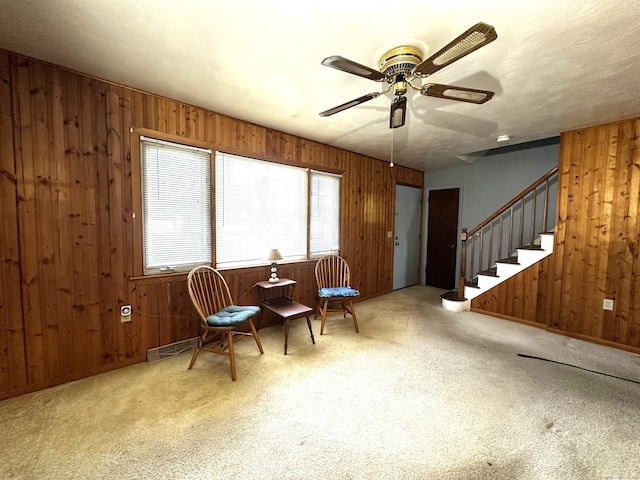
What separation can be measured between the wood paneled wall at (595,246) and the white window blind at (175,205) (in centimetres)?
424

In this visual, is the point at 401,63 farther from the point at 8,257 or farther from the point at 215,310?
the point at 8,257

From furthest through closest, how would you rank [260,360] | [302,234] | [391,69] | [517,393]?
[302,234]
[260,360]
[517,393]
[391,69]

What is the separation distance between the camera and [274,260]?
291cm

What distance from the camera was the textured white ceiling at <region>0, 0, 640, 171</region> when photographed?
139 cm

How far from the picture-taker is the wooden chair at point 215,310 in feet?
7.30

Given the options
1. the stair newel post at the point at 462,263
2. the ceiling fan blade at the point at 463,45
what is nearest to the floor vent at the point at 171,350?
the ceiling fan blade at the point at 463,45

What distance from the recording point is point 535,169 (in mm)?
4230

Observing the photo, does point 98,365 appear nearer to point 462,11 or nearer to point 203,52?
point 203,52

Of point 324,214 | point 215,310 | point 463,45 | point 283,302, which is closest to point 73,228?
point 215,310

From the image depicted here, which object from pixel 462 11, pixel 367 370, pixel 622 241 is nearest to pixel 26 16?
pixel 462 11

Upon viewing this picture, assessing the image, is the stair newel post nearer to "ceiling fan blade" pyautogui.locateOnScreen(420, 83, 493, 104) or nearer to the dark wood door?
the dark wood door

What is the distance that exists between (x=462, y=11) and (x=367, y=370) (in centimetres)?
263

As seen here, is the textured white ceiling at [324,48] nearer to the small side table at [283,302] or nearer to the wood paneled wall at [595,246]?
the wood paneled wall at [595,246]

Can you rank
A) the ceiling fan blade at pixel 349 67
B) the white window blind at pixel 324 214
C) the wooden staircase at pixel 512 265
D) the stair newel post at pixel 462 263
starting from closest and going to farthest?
1. the ceiling fan blade at pixel 349 67
2. the wooden staircase at pixel 512 265
3. the white window blind at pixel 324 214
4. the stair newel post at pixel 462 263
